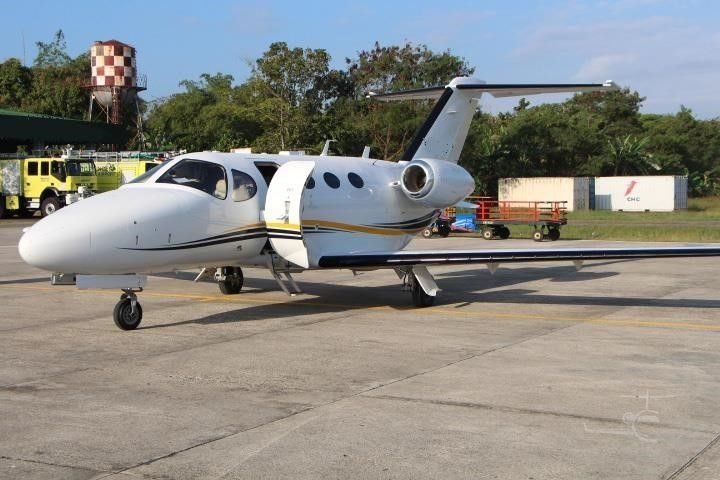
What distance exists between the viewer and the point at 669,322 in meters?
12.4

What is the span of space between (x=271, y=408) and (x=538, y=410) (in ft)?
7.38

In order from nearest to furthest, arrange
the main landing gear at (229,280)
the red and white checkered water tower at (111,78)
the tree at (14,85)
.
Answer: the main landing gear at (229,280), the red and white checkered water tower at (111,78), the tree at (14,85)

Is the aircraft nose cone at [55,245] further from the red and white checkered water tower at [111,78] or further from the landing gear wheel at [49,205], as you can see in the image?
the red and white checkered water tower at [111,78]

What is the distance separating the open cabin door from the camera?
1291cm

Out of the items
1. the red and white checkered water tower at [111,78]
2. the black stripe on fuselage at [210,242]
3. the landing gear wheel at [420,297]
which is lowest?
the landing gear wheel at [420,297]

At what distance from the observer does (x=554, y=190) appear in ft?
199

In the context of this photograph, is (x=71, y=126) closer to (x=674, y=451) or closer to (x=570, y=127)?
(x=570, y=127)

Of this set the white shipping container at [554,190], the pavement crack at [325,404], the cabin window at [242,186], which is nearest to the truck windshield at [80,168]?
the cabin window at [242,186]

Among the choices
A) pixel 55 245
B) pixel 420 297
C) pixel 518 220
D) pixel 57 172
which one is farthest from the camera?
pixel 57 172

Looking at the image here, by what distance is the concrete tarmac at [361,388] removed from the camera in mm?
5945

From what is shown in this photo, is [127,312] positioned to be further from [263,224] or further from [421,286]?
[421,286]

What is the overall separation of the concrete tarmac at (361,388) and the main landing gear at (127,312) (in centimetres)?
28

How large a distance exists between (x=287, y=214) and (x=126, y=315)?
280 centimetres

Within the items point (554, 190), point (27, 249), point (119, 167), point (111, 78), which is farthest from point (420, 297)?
point (111, 78)
